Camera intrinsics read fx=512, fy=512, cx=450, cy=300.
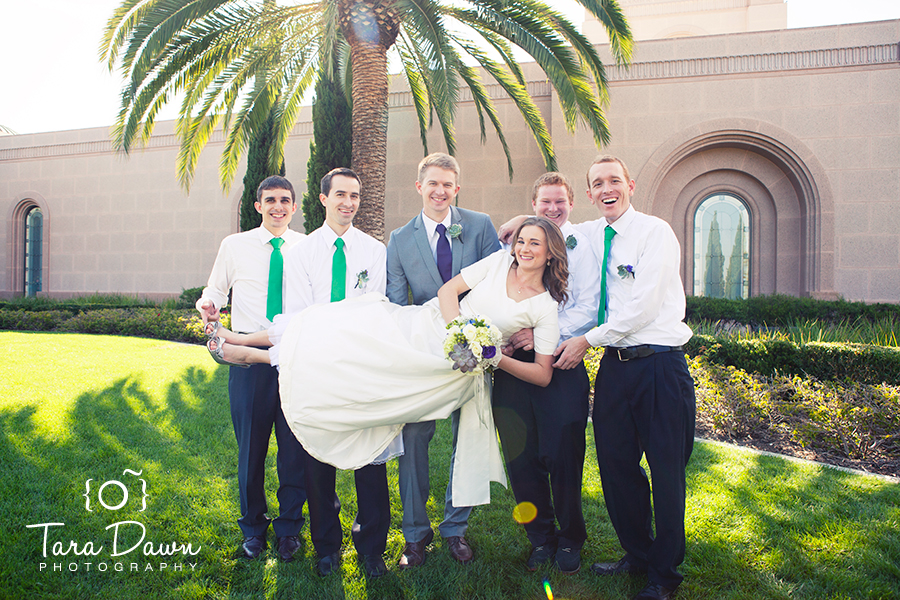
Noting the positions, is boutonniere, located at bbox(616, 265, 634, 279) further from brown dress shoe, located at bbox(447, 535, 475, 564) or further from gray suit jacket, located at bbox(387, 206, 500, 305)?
brown dress shoe, located at bbox(447, 535, 475, 564)

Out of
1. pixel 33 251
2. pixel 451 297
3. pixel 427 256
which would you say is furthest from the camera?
pixel 33 251

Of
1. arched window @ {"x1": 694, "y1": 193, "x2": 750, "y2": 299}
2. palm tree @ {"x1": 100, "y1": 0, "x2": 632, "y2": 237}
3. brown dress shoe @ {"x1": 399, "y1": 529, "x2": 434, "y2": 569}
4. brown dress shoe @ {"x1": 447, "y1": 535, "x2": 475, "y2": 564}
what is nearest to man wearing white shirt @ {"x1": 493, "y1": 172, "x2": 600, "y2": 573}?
brown dress shoe @ {"x1": 447, "y1": 535, "x2": 475, "y2": 564}

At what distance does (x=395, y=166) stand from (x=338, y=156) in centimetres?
249

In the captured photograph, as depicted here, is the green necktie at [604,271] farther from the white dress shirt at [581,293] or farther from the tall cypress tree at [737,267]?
the tall cypress tree at [737,267]

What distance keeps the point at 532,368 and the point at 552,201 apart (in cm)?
124

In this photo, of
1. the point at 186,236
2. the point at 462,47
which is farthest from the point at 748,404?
the point at 186,236

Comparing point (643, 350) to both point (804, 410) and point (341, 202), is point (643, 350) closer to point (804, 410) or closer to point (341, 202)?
point (341, 202)

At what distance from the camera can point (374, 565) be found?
119 inches

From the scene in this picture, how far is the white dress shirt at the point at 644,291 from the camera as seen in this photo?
2.89 m

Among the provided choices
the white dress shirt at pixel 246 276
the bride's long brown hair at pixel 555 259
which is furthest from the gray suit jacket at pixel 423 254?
the white dress shirt at pixel 246 276

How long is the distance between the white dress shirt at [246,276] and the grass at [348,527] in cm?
141

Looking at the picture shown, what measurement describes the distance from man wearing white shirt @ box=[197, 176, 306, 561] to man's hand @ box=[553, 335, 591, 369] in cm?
173

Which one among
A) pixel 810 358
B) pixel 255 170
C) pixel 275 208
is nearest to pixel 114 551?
pixel 275 208

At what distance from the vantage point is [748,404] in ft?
17.9
